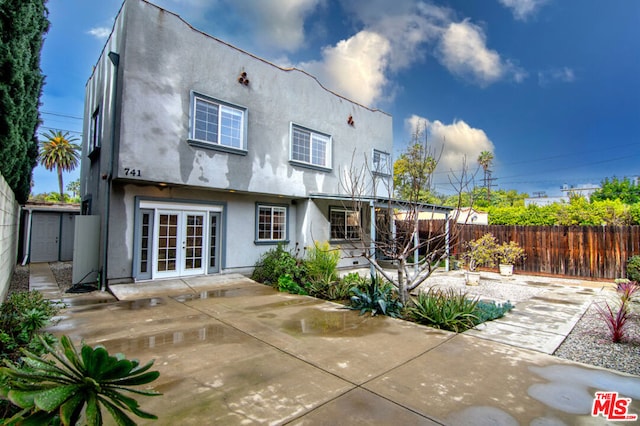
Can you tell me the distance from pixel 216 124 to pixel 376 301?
734 centimetres

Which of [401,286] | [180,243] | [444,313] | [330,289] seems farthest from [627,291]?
[180,243]

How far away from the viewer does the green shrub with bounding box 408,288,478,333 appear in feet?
18.6

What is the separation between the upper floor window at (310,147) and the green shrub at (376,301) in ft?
21.0

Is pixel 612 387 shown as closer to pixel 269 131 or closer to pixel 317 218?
pixel 317 218

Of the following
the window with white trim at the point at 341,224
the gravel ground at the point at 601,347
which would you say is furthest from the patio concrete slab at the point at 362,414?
the window with white trim at the point at 341,224

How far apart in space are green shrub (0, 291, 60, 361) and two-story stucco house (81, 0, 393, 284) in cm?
383

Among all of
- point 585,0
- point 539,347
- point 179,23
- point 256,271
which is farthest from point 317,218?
point 585,0

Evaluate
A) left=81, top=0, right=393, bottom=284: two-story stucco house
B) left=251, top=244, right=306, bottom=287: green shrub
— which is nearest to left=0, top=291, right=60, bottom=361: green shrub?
left=81, top=0, right=393, bottom=284: two-story stucco house

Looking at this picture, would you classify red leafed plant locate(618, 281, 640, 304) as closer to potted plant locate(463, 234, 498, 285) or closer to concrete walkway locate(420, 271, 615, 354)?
concrete walkway locate(420, 271, 615, 354)

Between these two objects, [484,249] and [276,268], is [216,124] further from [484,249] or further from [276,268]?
[484,249]

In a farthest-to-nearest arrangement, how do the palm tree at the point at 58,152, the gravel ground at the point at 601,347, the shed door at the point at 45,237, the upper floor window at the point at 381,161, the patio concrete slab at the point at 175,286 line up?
the palm tree at the point at 58,152, the upper floor window at the point at 381,161, the shed door at the point at 45,237, the patio concrete slab at the point at 175,286, the gravel ground at the point at 601,347

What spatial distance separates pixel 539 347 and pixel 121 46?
11658 mm

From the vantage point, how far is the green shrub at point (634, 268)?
9766 millimetres

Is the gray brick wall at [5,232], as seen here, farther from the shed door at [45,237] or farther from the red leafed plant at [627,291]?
the red leafed plant at [627,291]
